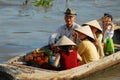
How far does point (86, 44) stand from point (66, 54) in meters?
0.56

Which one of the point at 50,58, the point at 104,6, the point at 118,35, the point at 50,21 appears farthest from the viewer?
the point at 104,6

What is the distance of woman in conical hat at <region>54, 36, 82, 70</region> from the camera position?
932 centimetres

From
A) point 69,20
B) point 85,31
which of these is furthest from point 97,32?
point 85,31

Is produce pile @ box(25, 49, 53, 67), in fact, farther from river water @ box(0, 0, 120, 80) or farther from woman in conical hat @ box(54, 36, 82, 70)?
river water @ box(0, 0, 120, 80)

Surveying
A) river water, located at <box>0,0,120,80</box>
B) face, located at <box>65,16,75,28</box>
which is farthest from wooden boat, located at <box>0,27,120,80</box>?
face, located at <box>65,16,75,28</box>

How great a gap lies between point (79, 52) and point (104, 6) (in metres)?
9.62

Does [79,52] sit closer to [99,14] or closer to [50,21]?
[50,21]

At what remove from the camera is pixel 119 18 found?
17.2m

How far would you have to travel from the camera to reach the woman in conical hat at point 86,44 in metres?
9.76

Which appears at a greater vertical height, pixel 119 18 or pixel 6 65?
pixel 6 65

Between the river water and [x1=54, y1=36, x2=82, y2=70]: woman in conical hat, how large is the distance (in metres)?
1.70

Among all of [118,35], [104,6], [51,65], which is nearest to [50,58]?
[51,65]

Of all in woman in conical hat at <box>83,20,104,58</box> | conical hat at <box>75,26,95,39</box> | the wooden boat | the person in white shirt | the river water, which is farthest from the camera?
the river water

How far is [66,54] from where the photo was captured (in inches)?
370
